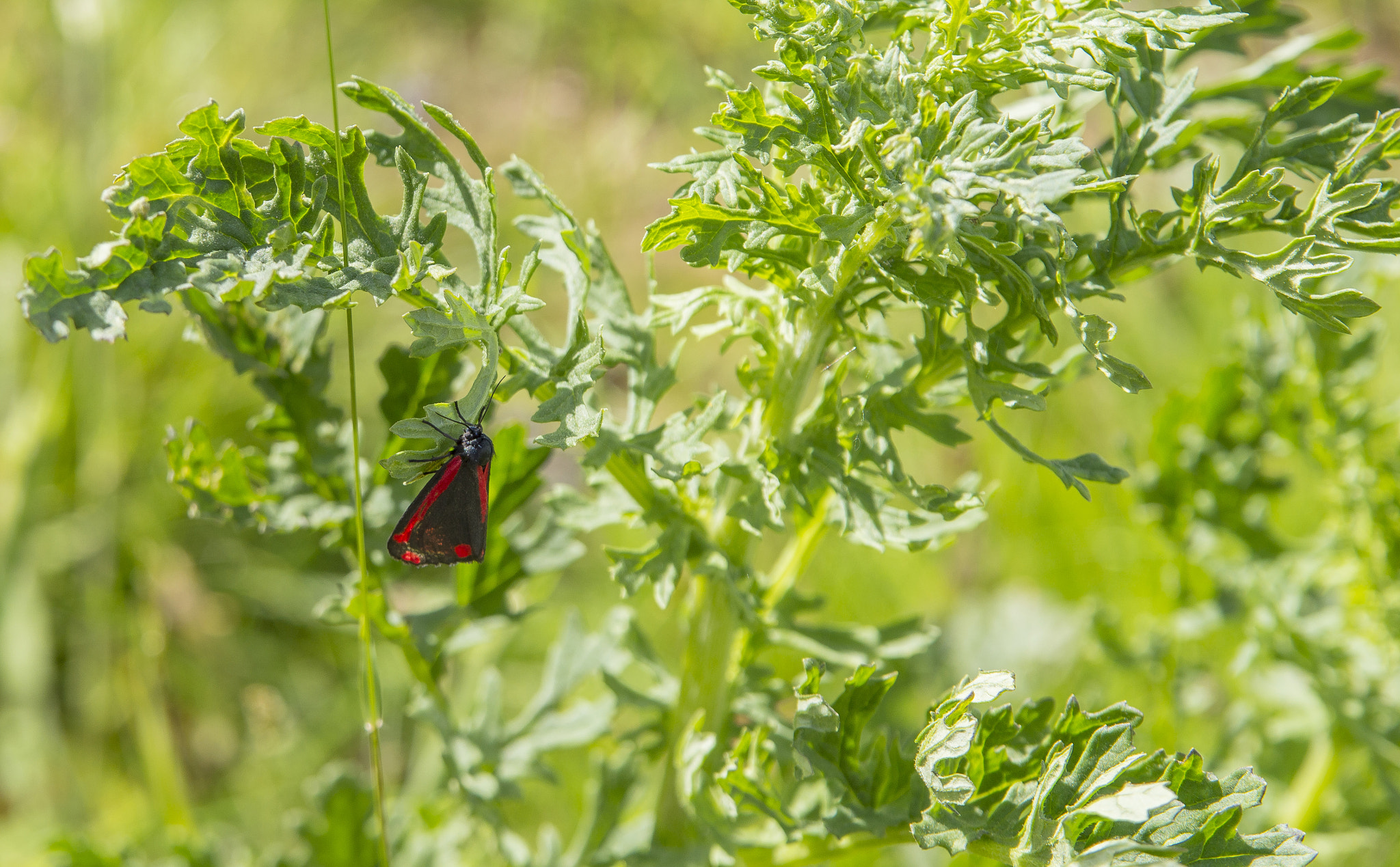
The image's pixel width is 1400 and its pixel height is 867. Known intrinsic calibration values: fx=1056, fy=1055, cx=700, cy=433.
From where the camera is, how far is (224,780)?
3.47 meters

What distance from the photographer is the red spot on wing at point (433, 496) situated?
140 centimetres

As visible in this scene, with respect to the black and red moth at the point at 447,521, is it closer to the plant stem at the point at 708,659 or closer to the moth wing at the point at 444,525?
the moth wing at the point at 444,525

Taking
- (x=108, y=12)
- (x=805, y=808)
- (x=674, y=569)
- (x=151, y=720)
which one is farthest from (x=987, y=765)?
(x=108, y=12)

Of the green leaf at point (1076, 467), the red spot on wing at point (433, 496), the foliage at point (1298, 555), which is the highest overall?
the red spot on wing at point (433, 496)

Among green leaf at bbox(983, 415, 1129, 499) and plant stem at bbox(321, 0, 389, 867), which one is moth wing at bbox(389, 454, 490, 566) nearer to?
plant stem at bbox(321, 0, 389, 867)

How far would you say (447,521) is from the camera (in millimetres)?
1410

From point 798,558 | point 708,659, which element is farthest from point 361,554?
point 798,558

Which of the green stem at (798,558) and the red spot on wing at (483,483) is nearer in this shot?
the red spot on wing at (483,483)

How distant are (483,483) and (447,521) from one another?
0.09 metres

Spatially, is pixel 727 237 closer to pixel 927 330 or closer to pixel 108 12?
pixel 927 330

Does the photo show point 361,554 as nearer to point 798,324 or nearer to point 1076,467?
point 798,324

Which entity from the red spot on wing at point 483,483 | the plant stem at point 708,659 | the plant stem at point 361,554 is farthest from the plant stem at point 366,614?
the plant stem at point 708,659

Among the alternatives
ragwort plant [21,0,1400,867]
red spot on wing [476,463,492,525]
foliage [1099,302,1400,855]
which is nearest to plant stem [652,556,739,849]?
ragwort plant [21,0,1400,867]

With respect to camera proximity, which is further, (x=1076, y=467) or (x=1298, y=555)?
(x=1298, y=555)
